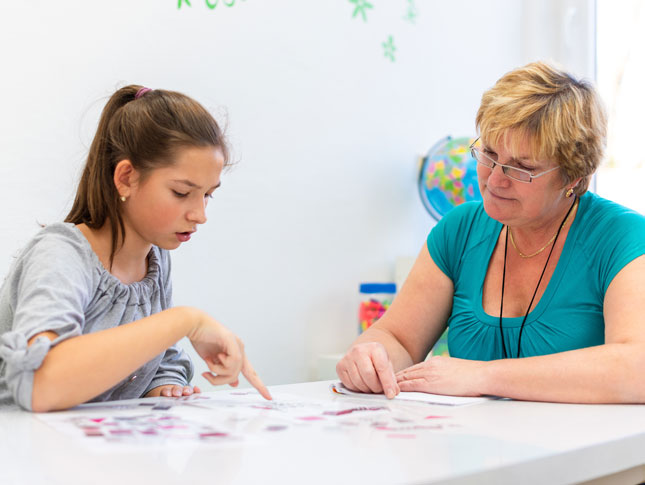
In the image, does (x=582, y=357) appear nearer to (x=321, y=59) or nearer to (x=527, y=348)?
(x=527, y=348)

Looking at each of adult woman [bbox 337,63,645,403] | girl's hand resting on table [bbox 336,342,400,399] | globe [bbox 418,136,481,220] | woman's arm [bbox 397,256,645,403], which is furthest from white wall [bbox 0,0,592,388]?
woman's arm [bbox 397,256,645,403]

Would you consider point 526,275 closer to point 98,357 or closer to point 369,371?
point 369,371

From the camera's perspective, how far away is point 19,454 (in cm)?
67

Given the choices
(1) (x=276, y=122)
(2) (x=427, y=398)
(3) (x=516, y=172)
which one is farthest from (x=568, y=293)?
(1) (x=276, y=122)

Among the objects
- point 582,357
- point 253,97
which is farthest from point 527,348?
point 253,97

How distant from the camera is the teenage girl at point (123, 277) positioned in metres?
0.87

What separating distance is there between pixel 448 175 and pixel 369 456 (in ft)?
6.06

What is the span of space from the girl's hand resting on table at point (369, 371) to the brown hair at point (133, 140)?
0.43 m

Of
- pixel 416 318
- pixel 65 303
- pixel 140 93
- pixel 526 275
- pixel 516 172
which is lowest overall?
pixel 416 318

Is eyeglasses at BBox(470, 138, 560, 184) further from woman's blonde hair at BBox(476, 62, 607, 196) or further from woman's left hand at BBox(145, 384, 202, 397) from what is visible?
woman's left hand at BBox(145, 384, 202, 397)

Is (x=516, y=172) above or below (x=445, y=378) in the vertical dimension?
above

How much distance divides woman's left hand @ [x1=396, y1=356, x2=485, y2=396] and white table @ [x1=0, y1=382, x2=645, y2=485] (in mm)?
186

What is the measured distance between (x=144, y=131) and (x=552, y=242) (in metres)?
0.81

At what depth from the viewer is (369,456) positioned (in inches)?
26.5
